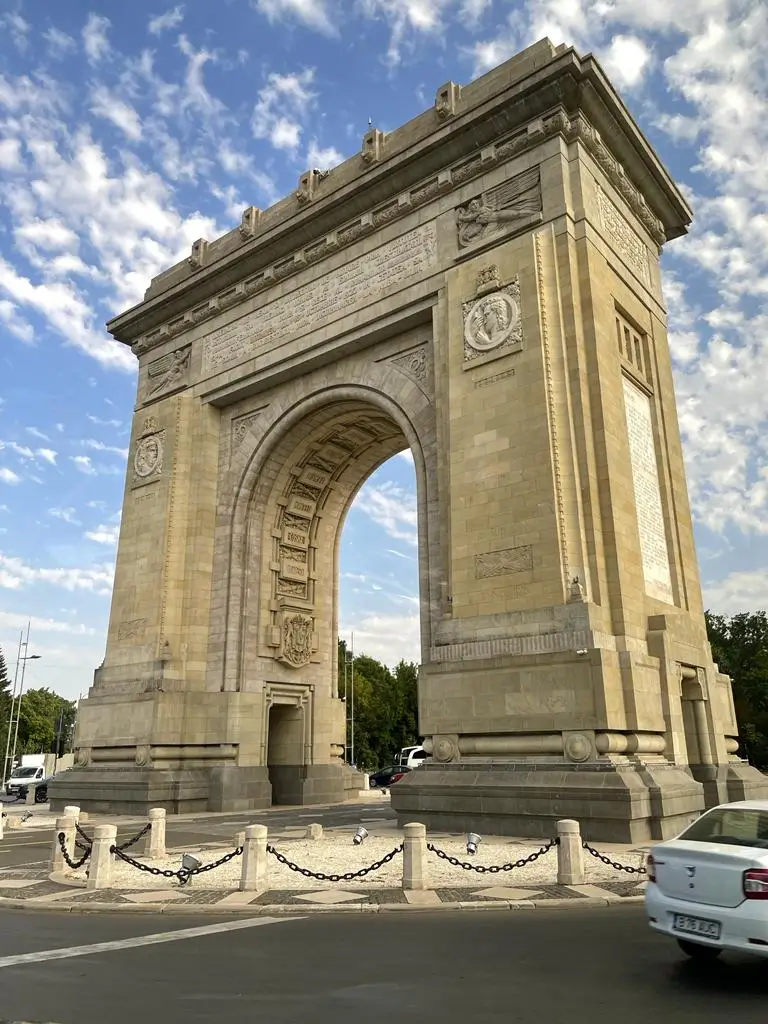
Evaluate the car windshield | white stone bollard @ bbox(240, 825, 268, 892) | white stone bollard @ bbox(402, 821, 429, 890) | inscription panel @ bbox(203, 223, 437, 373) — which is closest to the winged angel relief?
inscription panel @ bbox(203, 223, 437, 373)

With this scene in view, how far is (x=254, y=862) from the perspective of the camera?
32.8 ft

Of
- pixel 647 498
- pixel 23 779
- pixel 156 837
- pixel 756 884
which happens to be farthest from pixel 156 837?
pixel 23 779

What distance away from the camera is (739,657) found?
56.1 meters

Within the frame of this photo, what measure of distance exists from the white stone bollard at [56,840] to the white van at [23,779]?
1374 inches

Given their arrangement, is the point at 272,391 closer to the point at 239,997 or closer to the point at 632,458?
the point at 632,458

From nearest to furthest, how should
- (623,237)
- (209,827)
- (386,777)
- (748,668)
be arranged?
1. (209,827)
2. (623,237)
3. (386,777)
4. (748,668)

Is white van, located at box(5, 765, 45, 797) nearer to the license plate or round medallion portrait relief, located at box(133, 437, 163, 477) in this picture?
round medallion portrait relief, located at box(133, 437, 163, 477)

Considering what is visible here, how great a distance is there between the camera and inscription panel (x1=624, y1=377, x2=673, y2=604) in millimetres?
18500

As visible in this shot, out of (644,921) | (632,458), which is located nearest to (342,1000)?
(644,921)

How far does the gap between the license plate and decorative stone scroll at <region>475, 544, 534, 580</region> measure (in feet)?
34.0

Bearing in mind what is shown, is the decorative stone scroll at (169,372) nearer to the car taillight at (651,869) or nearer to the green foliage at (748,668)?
the car taillight at (651,869)

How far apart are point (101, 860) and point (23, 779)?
40340 mm

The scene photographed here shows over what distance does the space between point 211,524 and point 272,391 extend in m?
4.62

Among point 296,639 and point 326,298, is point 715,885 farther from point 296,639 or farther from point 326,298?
point 296,639
